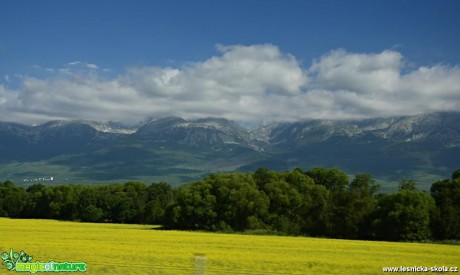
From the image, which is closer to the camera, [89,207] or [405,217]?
[405,217]

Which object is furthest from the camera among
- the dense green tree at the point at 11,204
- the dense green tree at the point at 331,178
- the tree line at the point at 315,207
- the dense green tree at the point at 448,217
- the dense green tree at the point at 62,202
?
the dense green tree at the point at 11,204

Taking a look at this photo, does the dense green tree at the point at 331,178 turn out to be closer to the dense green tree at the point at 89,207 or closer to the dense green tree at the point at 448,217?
the dense green tree at the point at 448,217

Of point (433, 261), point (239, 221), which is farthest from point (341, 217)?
point (433, 261)

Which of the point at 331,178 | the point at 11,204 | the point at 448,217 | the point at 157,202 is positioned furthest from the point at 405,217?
the point at 11,204

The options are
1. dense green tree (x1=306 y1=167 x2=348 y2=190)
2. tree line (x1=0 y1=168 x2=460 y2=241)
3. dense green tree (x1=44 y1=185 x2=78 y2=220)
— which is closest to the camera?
tree line (x1=0 y1=168 x2=460 y2=241)

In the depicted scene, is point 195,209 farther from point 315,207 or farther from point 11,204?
point 11,204

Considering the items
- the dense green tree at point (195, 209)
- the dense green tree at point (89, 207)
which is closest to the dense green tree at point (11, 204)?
the dense green tree at point (89, 207)

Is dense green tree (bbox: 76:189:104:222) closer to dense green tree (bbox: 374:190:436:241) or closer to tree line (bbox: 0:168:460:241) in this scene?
tree line (bbox: 0:168:460:241)

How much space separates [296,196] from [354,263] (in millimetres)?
62006

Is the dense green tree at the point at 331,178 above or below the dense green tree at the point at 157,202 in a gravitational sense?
above

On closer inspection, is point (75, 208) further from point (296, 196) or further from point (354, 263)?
point (354, 263)

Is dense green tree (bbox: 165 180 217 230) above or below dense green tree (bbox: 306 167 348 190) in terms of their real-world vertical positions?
below

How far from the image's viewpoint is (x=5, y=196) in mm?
167250

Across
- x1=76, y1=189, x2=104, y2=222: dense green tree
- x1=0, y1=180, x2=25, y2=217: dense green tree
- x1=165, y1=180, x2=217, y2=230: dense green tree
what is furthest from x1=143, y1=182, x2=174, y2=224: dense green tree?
x1=0, y1=180, x2=25, y2=217: dense green tree
